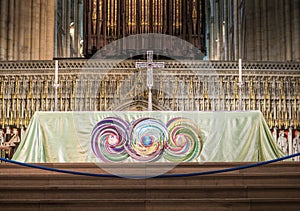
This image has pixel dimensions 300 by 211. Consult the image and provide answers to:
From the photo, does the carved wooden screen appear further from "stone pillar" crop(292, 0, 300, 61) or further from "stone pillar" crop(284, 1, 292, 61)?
"stone pillar" crop(292, 0, 300, 61)

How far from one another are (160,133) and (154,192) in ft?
5.98

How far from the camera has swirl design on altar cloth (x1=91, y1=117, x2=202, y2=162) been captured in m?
6.80

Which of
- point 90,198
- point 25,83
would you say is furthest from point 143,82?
point 90,198

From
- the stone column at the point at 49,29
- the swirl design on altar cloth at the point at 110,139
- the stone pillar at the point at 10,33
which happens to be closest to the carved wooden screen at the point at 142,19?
the stone column at the point at 49,29

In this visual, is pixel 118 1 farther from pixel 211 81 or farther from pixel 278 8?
pixel 211 81

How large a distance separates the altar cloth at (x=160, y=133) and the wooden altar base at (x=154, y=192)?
1.16 metres

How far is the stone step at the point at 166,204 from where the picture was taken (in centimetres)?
481

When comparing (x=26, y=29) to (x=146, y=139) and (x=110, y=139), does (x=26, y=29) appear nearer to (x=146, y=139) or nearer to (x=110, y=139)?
(x=110, y=139)

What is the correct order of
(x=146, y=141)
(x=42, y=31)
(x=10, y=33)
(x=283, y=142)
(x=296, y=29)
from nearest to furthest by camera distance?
(x=146, y=141) → (x=283, y=142) → (x=296, y=29) → (x=10, y=33) → (x=42, y=31)

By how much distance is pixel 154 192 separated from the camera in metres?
5.11

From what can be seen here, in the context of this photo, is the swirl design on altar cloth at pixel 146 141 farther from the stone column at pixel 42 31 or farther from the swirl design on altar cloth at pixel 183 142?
the stone column at pixel 42 31

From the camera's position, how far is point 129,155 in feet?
22.4

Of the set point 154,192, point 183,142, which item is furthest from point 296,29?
point 154,192

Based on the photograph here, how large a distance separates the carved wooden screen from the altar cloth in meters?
9.98
